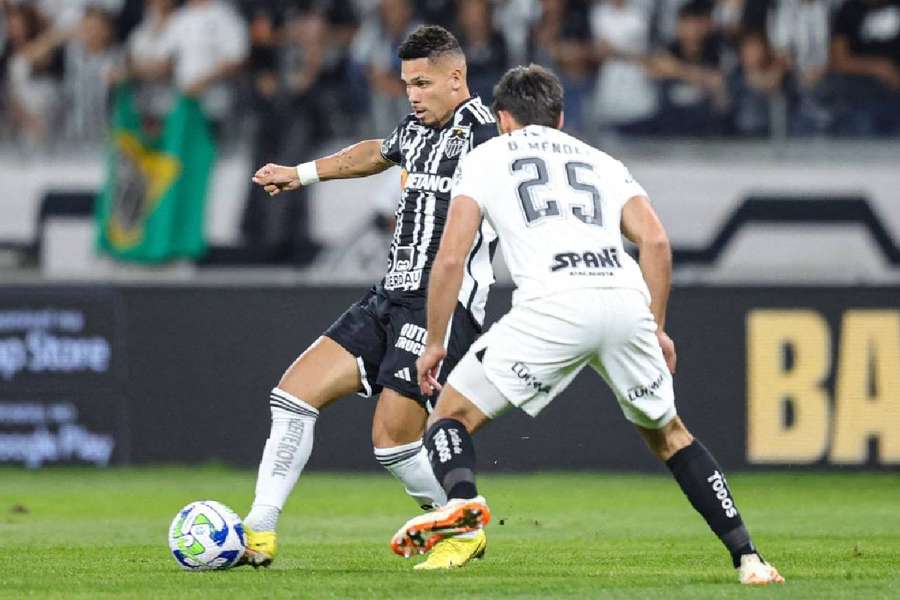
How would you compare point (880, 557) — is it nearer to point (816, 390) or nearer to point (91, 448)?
point (816, 390)

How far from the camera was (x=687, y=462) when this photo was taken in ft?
22.8

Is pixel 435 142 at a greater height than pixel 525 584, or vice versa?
pixel 435 142

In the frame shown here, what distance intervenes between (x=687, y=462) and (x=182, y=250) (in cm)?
1048

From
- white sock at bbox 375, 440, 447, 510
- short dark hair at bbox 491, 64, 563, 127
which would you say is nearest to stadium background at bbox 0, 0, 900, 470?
white sock at bbox 375, 440, 447, 510

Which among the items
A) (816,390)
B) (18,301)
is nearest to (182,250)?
(18,301)

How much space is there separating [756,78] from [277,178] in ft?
27.9

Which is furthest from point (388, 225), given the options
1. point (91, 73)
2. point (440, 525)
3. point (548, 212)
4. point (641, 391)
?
point (440, 525)

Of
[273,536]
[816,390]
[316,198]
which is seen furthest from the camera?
[316,198]

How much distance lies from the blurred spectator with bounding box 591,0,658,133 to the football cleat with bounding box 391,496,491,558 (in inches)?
383

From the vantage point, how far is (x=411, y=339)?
7.94 m

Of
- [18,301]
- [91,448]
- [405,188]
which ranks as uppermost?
[405,188]

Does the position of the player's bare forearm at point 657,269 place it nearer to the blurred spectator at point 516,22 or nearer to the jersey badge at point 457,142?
the jersey badge at point 457,142

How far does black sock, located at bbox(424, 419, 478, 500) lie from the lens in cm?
678

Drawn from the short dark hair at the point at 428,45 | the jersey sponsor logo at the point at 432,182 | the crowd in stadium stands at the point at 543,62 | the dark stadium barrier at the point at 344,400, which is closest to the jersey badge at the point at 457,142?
the jersey sponsor logo at the point at 432,182
